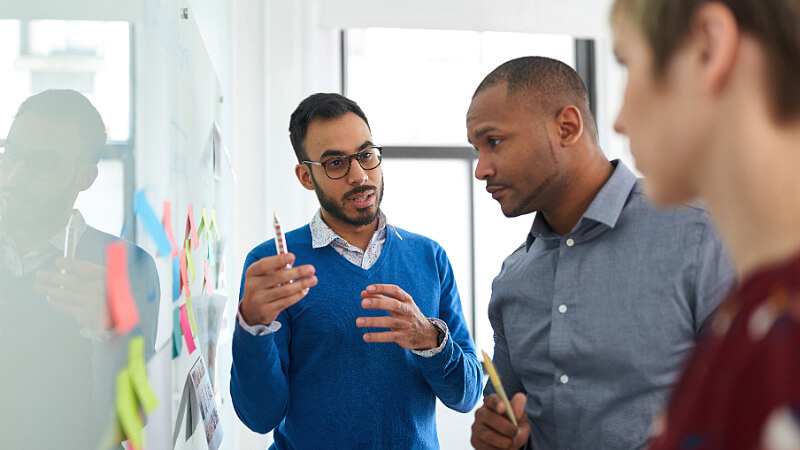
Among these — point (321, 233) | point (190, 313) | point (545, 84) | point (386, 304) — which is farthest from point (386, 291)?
point (545, 84)

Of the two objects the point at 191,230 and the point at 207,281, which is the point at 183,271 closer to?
the point at 191,230

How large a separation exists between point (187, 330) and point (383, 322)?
408mm

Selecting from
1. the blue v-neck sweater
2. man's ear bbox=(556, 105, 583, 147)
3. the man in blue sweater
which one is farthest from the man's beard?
man's ear bbox=(556, 105, 583, 147)

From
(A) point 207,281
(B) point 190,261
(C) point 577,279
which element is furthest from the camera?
(A) point 207,281

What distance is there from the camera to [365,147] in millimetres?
1569

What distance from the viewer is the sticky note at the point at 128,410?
2.65 ft

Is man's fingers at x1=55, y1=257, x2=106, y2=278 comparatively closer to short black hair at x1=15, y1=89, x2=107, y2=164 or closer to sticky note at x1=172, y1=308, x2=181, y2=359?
short black hair at x1=15, y1=89, x2=107, y2=164

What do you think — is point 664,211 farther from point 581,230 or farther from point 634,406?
point 634,406

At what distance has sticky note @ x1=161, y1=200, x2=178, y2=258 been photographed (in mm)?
1075

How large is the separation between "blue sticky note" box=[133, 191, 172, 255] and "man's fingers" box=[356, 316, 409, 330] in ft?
1.35

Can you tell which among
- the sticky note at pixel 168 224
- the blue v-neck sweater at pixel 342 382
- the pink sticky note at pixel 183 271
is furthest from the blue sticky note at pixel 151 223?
the blue v-neck sweater at pixel 342 382

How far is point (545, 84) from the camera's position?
1270mm

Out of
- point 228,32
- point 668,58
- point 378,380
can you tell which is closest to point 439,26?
point 228,32

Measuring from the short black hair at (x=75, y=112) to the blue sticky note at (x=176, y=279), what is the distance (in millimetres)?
456
